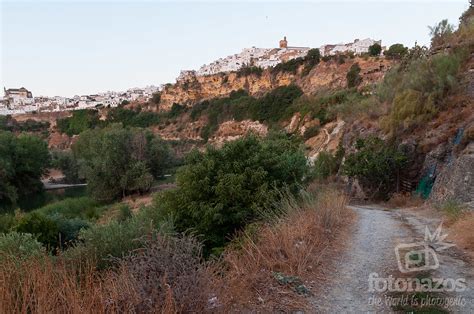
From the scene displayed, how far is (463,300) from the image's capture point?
3.82m

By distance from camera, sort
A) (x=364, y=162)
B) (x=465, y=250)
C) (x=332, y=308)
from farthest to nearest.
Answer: (x=364, y=162)
(x=465, y=250)
(x=332, y=308)

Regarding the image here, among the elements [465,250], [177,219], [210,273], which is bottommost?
[177,219]

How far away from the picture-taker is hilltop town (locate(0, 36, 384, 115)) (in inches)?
3809

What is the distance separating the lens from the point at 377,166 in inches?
621

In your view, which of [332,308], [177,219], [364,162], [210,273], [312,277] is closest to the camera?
[210,273]

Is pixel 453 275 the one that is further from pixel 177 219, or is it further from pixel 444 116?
pixel 444 116

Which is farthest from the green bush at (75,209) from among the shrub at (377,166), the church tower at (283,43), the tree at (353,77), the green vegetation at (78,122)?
the church tower at (283,43)

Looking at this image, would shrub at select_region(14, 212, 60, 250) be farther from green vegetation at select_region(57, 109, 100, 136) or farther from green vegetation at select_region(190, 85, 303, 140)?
green vegetation at select_region(57, 109, 100, 136)

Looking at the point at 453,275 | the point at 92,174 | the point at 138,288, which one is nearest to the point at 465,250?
the point at 453,275

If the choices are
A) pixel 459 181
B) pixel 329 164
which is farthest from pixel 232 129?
pixel 459 181

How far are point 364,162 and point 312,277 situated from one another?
13208 millimetres

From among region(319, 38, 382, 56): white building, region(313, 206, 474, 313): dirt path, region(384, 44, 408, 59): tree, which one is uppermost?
A: region(319, 38, 382, 56): white building

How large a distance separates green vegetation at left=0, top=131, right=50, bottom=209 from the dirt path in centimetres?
3803

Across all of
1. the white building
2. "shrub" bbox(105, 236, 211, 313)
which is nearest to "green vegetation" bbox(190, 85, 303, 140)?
the white building
